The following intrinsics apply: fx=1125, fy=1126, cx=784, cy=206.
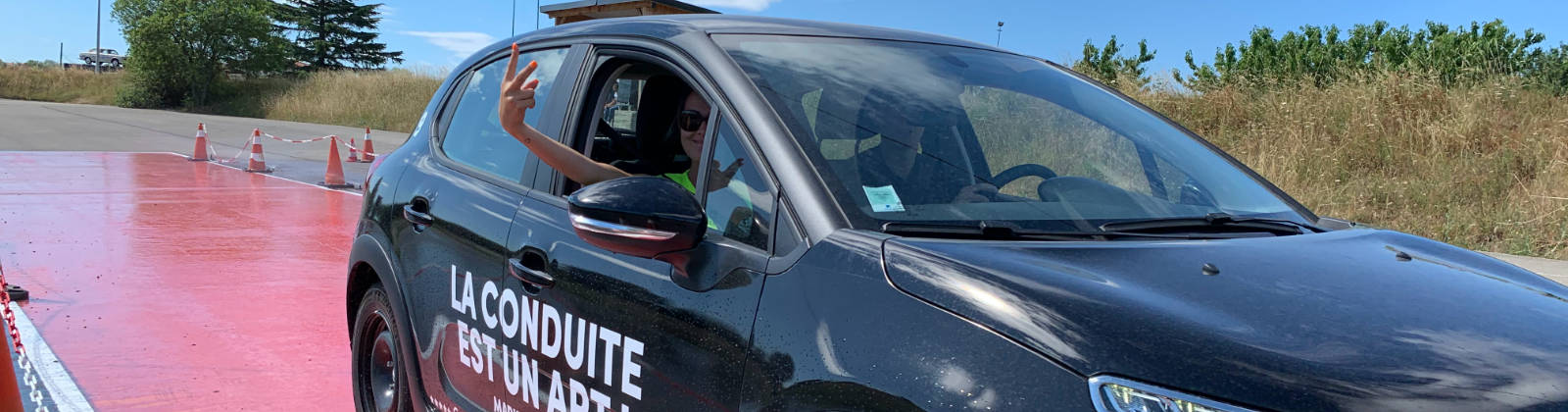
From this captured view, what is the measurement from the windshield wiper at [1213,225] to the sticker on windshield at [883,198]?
0.41 m

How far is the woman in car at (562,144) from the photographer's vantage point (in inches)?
107

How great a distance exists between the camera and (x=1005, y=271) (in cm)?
173

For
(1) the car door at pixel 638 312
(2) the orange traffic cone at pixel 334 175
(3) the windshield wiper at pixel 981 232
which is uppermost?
(3) the windshield wiper at pixel 981 232

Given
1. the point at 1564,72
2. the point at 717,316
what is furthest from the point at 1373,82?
the point at 717,316

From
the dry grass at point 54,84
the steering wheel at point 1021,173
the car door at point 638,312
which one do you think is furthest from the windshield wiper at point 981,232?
the dry grass at point 54,84

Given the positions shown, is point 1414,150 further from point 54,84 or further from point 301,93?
point 54,84

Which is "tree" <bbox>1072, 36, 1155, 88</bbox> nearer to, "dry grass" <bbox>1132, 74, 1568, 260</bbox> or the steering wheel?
"dry grass" <bbox>1132, 74, 1568, 260</bbox>

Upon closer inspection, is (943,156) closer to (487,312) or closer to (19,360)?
(487,312)

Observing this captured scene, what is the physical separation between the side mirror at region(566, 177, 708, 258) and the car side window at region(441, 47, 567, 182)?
876 mm

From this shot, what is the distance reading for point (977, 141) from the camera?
2656 mm

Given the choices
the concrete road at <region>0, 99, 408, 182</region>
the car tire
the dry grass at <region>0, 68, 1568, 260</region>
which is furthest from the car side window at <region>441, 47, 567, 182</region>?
the concrete road at <region>0, 99, 408, 182</region>

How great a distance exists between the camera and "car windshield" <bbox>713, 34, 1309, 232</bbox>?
2.17m

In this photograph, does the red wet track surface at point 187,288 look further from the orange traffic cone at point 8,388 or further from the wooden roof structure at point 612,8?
the wooden roof structure at point 612,8

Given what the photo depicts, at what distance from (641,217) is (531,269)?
0.66 meters
